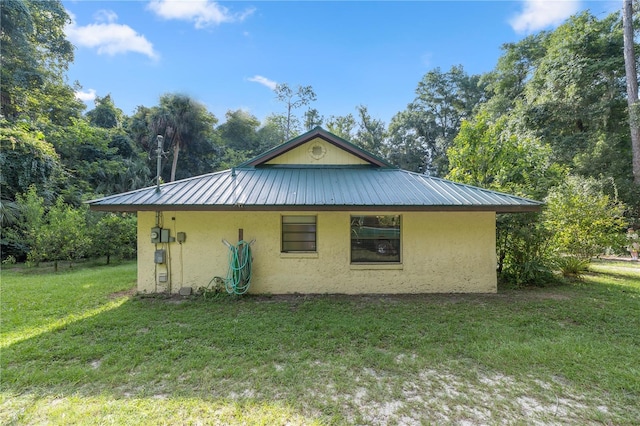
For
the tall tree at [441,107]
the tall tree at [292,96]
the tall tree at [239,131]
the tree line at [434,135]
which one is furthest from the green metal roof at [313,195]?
the tall tree at [441,107]

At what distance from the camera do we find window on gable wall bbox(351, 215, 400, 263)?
21.6 ft

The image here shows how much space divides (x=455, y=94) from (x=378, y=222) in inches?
1165

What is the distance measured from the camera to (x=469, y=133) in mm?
11312

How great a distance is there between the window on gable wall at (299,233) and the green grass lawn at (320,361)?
136 cm

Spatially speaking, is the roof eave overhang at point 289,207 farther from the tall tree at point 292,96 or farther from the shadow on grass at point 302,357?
the tall tree at point 292,96

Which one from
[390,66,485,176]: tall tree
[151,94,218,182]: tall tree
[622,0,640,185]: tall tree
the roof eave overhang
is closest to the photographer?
the roof eave overhang

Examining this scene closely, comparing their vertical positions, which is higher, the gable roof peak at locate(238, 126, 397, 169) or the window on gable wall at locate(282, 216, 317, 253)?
the gable roof peak at locate(238, 126, 397, 169)

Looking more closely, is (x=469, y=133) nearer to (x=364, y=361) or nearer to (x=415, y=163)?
(x=364, y=361)

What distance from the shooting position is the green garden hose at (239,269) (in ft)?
19.7

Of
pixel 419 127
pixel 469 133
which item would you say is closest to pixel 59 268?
pixel 469 133

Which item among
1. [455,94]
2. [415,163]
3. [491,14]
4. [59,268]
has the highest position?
[455,94]

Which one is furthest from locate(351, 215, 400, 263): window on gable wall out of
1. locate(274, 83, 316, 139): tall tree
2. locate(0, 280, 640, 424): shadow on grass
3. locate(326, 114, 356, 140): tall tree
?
locate(326, 114, 356, 140): tall tree

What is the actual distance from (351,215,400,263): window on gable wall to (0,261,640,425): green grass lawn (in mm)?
1117

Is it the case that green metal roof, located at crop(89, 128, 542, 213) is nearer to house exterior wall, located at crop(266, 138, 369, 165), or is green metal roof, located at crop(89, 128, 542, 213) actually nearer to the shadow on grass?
house exterior wall, located at crop(266, 138, 369, 165)
